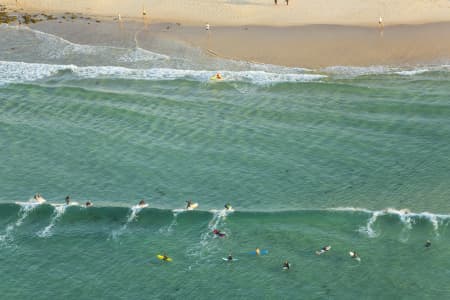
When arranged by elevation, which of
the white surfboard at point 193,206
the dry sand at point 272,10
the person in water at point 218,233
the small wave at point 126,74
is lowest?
Answer: the person in water at point 218,233

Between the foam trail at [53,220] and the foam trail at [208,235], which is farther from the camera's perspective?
the foam trail at [53,220]

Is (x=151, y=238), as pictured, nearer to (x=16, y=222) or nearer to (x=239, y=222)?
(x=239, y=222)

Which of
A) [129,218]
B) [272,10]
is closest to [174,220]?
[129,218]

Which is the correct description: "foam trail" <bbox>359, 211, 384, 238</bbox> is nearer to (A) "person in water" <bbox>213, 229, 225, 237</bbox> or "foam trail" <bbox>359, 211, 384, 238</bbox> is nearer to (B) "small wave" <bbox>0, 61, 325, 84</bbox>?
(A) "person in water" <bbox>213, 229, 225, 237</bbox>

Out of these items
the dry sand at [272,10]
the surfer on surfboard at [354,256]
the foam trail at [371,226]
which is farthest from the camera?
the dry sand at [272,10]

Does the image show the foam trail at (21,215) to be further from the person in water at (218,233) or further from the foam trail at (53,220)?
the person in water at (218,233)

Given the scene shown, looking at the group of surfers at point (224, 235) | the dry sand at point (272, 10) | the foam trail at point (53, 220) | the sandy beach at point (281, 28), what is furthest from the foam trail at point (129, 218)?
the dry sand at point (272, 10)

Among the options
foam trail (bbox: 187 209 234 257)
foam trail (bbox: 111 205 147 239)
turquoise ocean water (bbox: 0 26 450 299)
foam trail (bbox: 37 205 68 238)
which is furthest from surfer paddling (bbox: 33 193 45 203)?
foam trail (bbox: 187 209 234 257)

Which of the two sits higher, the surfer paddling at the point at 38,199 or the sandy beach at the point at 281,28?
the sandy beach at the point at 281,28
